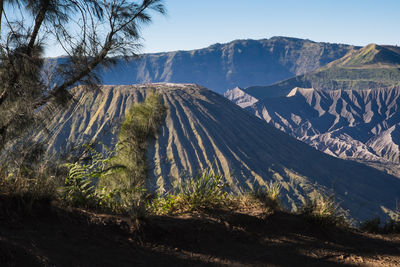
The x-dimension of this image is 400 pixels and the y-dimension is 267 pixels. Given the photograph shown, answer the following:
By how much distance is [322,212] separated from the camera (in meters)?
5.16

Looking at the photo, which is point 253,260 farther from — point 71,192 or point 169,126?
point 169,126

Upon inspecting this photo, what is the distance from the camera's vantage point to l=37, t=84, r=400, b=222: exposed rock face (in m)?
105

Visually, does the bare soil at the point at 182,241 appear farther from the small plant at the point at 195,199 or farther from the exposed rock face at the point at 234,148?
the exposed rock face at the point at 234,148

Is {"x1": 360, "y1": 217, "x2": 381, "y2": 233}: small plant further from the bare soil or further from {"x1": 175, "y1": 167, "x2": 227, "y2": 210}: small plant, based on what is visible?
{"x1": 175, "y1": 167, "x2": 227, "y2": 210}: small plant

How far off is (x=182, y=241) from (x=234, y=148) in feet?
377

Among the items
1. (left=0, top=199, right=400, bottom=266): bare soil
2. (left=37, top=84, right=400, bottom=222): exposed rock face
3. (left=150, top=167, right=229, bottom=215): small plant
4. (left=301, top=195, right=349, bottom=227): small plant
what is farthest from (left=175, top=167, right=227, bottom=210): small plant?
(left=37, top=84, right=400, bottom=222): exposed rock face

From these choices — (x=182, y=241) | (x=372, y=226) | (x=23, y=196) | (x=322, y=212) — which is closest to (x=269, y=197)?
(x=322, y=212)

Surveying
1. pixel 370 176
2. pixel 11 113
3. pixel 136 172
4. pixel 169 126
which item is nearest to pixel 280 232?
pixel 11 113

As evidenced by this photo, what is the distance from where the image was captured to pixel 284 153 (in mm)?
127312

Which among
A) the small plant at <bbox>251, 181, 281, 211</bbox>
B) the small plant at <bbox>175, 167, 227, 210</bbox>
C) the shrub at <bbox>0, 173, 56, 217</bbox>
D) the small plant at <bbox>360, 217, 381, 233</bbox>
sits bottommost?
the small plant at <bbox>360, 217, 381, 233</bbox>

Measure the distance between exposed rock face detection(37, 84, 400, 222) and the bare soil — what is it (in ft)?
304

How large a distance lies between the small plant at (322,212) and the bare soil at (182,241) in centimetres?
9

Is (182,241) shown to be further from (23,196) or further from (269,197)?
(269,197)

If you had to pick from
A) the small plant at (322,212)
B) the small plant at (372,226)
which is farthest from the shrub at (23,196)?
the small plant at (372,226)
